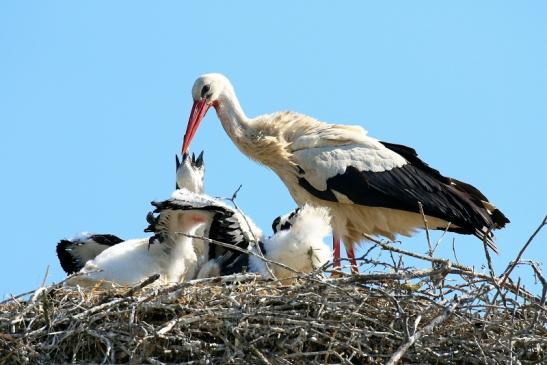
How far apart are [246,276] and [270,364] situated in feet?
2.54

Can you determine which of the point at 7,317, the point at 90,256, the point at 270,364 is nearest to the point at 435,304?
the point at 270,364

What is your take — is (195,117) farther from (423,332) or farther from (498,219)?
(423,332)

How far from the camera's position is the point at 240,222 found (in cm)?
852

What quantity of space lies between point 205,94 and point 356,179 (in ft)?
4.54

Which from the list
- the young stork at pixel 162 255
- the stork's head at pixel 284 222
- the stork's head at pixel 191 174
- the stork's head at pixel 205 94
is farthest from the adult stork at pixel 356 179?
the young stork at pixel 162 255

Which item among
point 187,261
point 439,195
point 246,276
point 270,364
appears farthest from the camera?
point 439,195

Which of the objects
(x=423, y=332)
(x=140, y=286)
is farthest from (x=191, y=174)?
(x=423, y=332)

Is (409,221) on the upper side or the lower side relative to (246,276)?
upper

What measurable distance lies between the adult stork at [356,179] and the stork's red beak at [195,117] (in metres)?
0.02

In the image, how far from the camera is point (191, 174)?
8930 mm

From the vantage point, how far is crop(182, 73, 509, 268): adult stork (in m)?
9.80

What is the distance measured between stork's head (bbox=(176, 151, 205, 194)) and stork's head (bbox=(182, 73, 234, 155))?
123 centimetres

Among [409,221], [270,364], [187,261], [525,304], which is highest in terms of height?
[409,221]

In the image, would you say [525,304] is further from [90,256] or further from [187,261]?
[90,256]
